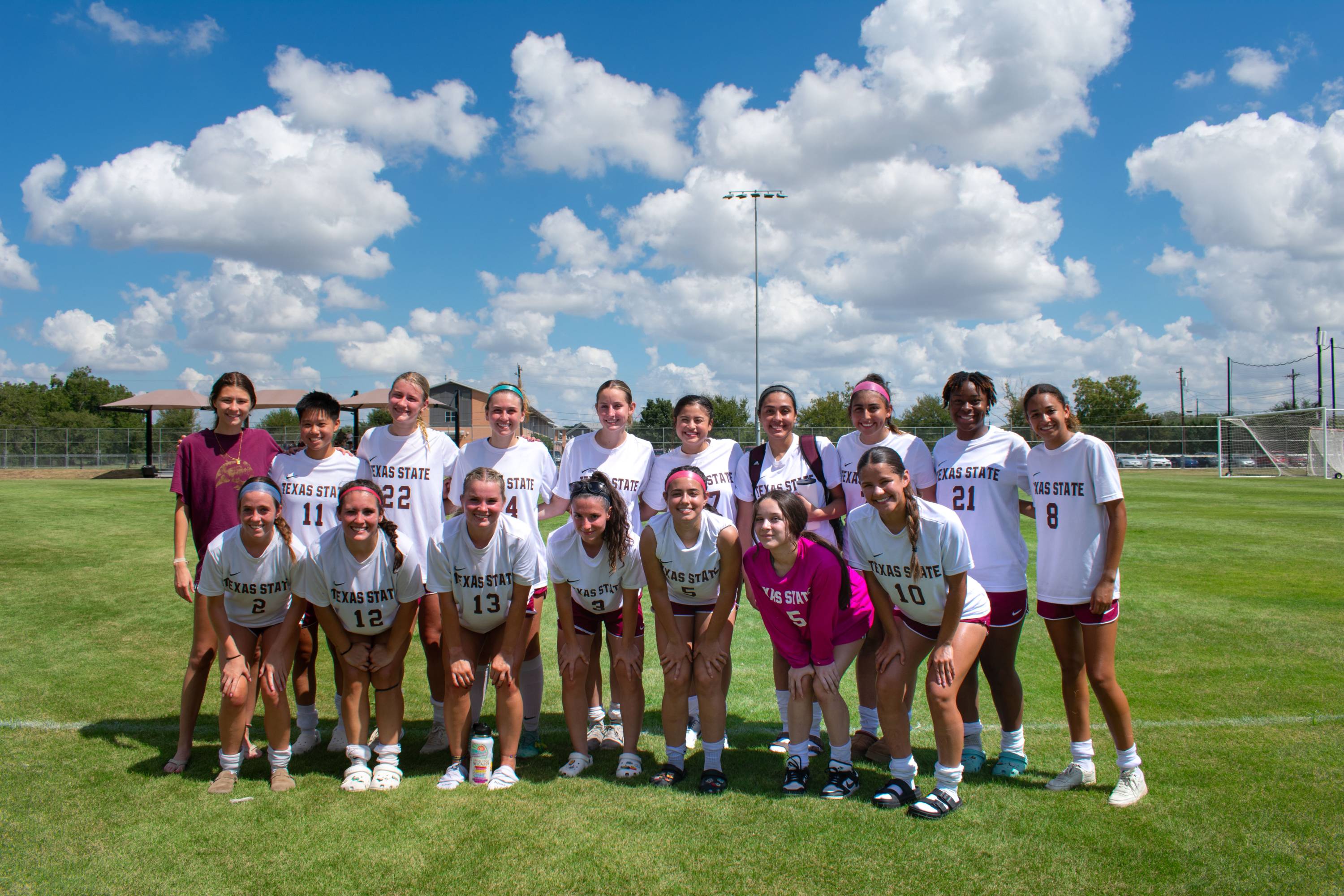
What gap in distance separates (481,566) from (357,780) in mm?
1219

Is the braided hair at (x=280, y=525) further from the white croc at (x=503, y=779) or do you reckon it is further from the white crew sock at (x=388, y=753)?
the white croc at (x=503, y=779)

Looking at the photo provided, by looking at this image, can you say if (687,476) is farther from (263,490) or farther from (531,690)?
(263,490)

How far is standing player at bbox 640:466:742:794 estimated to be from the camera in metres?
3.85

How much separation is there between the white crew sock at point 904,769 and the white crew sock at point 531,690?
2022mm

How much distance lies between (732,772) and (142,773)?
10.1 ft

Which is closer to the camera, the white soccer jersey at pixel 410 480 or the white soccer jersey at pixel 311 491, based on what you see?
the white soccer jersey at pixel 311 491

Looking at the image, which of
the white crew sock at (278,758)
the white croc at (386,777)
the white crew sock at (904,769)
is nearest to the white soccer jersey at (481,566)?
the white croc at (386,777)

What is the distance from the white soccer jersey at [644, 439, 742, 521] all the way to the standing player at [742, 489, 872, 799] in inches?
27.5

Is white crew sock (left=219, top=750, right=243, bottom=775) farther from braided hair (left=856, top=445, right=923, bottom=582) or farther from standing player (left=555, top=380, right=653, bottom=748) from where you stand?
braided hair (left=856, top=445, right=923, bottom=582)

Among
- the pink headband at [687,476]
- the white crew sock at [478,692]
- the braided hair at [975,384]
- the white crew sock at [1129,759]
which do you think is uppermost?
the braided hair at [975,384]

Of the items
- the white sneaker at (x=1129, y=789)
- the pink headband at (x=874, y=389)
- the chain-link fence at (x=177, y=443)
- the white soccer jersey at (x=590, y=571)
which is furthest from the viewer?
the chain-link fence at (x=177, y=443)

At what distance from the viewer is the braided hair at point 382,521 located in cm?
386

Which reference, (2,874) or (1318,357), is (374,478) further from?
(1318,357)

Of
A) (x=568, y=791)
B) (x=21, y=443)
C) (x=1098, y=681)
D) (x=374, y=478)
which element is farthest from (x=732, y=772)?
(x=21, y=443)
